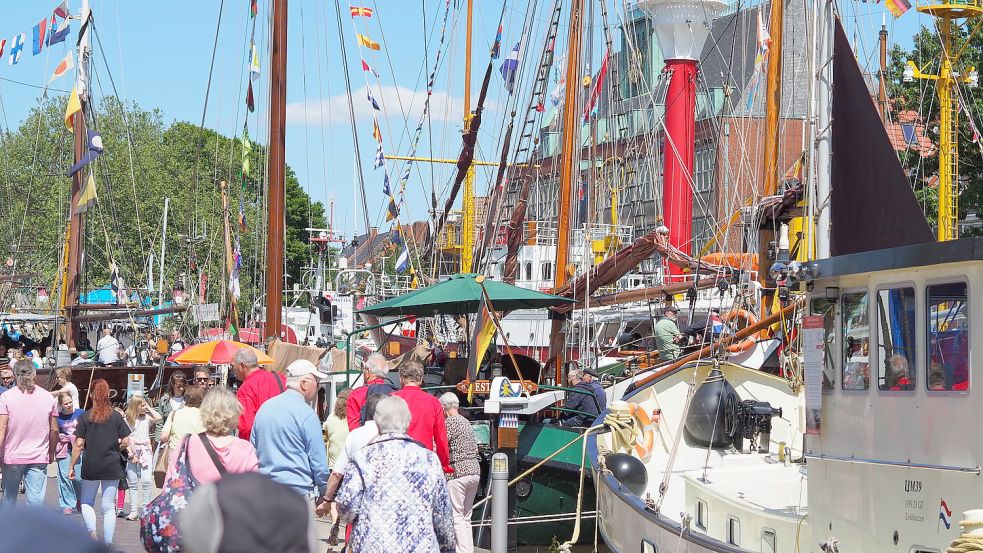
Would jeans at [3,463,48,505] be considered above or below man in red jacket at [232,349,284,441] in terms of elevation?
below

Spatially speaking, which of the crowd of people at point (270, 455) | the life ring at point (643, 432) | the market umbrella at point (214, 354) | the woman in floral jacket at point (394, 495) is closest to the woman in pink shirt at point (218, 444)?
the crowd of people at point (270, 455)

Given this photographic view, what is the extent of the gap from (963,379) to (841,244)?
2.96m

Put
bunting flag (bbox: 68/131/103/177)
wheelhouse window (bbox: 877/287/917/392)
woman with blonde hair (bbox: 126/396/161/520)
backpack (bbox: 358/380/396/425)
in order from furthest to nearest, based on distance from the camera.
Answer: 1. bunting flag (bbox: 68/131/103/177)
2. woman with blonde hair (bbox: 126/396/161/520)
3. backpack (bbox: 358/380/396/425)
4. wheelhouse window (bbox: 877/287/917/392)

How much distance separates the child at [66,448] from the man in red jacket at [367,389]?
10.7 feet

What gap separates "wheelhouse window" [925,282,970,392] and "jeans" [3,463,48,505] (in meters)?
→ 7.80

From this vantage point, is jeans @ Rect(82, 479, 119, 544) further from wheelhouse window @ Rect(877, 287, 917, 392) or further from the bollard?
wheelhouse window @ Rect(877, 287, 917, 392)

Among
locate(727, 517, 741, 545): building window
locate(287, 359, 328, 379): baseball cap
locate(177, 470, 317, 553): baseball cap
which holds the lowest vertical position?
locate(727, 517, 741, 545): building window

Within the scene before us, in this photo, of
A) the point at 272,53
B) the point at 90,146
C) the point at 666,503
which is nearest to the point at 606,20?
the point at 272,53

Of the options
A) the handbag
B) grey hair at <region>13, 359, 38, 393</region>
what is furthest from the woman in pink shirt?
grey hair at <region>13, 359, 38, 393</region>

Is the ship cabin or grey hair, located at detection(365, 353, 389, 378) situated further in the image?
grey hair, located at detection(365, 353, 389, 378)

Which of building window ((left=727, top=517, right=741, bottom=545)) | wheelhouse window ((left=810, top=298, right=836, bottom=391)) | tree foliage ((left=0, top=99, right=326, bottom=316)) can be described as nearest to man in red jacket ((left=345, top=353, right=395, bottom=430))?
building window ((left=727, top=517, right=741, bottom=545))

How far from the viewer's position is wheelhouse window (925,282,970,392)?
704 centimetres

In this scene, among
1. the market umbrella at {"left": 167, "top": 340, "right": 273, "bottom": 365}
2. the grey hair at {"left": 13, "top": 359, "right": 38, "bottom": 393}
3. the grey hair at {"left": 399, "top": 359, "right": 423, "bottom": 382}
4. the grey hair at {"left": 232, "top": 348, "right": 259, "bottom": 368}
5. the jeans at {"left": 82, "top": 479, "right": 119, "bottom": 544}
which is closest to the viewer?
the grey hair at {"left": 399, "top": 359, "right": 423, "bottom": 382}

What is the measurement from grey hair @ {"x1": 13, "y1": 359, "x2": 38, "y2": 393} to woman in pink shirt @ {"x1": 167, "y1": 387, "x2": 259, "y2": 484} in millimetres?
4900
